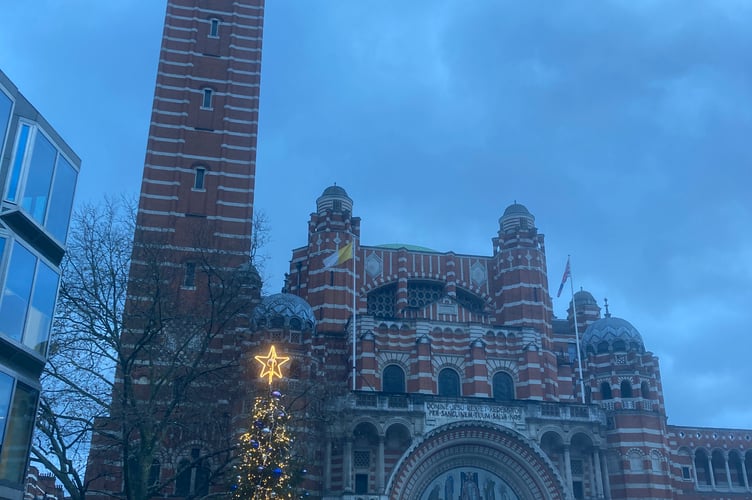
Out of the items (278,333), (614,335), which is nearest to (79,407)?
(278,333)

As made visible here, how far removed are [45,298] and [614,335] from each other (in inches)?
1523

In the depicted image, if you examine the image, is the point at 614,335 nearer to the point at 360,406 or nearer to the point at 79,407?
the point at 360,406

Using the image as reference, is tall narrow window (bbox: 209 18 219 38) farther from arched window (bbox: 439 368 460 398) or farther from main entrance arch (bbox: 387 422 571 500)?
main entrance arch (bbox: 387 422 571 500)

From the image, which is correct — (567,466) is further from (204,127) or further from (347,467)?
(204,127)

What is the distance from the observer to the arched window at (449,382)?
159 ft

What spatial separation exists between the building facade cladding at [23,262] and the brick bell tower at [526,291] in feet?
105

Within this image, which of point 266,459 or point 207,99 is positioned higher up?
point 207,99

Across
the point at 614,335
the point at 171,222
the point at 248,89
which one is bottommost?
the point at 614,335

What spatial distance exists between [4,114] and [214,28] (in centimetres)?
3732

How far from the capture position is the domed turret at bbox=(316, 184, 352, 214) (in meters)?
55.1

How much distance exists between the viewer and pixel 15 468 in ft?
74.0


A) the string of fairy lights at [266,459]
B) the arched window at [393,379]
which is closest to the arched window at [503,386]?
the arched window at [393,379]

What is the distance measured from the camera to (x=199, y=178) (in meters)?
52.0

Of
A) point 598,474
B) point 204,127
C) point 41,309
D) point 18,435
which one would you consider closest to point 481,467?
point 598,474
